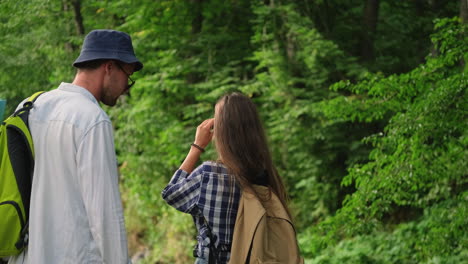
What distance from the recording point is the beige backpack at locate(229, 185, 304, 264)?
2941 millimetres

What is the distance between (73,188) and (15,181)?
9.5 inches

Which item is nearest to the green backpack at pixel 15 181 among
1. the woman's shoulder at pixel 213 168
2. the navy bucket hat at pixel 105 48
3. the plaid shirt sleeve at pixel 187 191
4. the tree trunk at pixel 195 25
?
the navy bucket hat at pixel 105 48

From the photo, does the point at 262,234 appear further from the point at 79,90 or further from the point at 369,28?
the point at 369,28

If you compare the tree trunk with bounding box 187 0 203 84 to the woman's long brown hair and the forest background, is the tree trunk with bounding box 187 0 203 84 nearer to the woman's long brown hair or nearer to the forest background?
the forest background

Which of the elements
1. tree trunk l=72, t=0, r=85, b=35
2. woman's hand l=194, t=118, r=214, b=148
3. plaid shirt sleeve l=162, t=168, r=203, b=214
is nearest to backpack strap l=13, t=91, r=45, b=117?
plaid shirt sleeve l=162, t=168, r=203, b=214

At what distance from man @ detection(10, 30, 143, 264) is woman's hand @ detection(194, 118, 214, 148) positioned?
78 centimetres

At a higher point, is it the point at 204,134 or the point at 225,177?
the point at 204,134

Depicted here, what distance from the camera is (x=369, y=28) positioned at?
12680 mm

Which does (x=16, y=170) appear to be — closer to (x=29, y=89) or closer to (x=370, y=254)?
(x=370, y=254)

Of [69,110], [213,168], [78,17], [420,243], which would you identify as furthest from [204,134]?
[78,17]

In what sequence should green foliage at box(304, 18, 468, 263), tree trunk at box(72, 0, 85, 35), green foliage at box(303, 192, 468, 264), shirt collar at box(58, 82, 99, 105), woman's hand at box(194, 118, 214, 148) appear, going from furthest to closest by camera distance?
tree trunk at box(72, 0, 85, 35), green foliage at box(303, 192, 468, 264), green foliage at box(304, 18, 468, 263), woman's hand at box(194, 118, 214, 148), shirt collar at box(58, 82, 99, 105)

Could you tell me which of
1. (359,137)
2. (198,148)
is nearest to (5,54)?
(359,137)

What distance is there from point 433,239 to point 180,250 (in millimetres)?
7854

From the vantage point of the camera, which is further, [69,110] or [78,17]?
[78,17]
